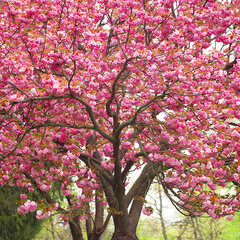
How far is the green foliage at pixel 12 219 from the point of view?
30.1 feet

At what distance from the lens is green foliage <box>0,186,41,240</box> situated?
918 centimetres

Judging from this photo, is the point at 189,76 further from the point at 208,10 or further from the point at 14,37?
the point at 14,37

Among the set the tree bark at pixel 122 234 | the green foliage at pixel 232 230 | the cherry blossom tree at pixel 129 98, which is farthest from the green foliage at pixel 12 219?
the green foliage at pixel 232 230

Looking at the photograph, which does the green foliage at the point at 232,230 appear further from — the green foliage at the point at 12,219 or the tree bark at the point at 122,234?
the tree bark at the point at 122,234

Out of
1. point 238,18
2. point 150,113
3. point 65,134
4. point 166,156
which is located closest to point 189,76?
point 166,156

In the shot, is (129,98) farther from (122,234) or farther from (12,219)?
(12,219)

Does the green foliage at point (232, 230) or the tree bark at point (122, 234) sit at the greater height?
the green foliage at point (232, 230)

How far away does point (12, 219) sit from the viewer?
30.4ft

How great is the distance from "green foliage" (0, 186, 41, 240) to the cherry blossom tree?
3.32 metres

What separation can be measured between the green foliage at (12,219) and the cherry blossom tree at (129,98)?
10.9 ft

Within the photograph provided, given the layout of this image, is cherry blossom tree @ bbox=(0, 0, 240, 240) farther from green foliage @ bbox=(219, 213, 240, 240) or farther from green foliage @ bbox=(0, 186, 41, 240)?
green foliage @ bbox=(219, 213, 240, 240)

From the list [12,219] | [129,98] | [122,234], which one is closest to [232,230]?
[12,219]

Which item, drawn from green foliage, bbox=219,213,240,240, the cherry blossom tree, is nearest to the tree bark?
the cherry blossom tree

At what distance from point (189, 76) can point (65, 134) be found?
96.8 inches
